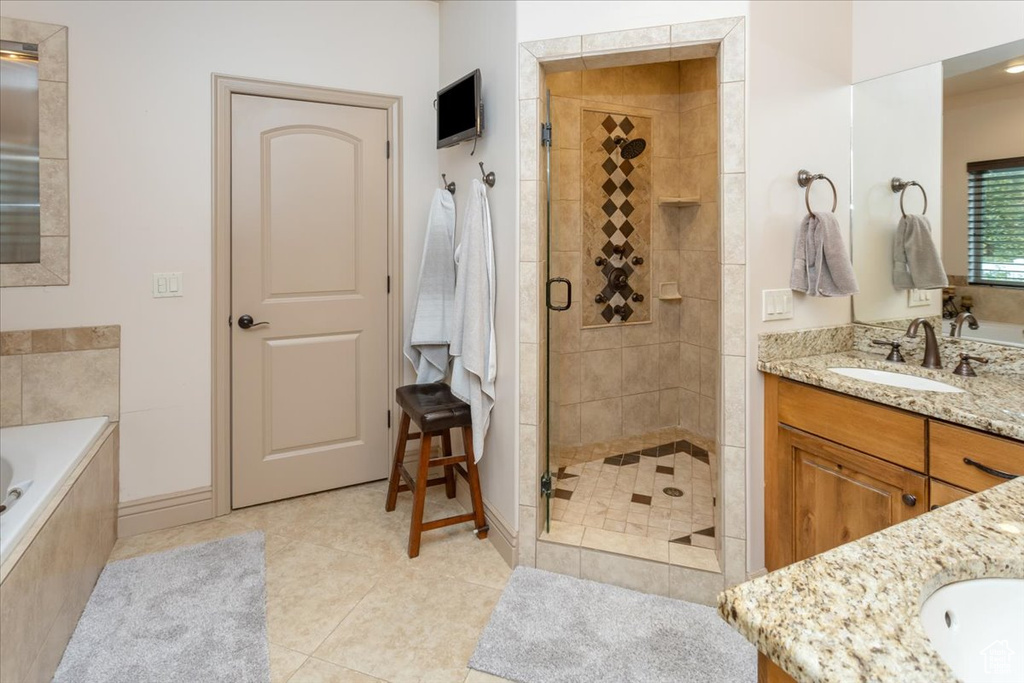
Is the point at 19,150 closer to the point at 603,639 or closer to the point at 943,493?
the point at 603,639

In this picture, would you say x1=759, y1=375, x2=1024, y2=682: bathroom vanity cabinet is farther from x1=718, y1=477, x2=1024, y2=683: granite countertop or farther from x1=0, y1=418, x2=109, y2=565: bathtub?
x1=0, y1=418, x2=109, y2=565: bathtub

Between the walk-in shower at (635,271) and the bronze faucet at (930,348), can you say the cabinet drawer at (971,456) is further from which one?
the walk-in shower at (635,271)

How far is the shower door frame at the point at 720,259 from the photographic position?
1.97 m

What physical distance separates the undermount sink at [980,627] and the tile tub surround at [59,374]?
296cm

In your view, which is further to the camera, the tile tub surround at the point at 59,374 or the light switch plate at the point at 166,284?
the light switch plate at the point at 166,284

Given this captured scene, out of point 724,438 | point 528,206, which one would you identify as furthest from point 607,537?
point 528,206

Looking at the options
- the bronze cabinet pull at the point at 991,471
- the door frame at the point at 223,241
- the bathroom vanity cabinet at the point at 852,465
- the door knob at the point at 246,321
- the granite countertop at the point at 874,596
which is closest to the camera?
the granite countertop at the point at 874,596

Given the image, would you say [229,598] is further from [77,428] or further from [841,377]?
[841,377]

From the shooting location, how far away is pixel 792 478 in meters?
2.01

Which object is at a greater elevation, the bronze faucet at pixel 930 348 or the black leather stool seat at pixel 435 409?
the bronze faucet at pixel 930 348

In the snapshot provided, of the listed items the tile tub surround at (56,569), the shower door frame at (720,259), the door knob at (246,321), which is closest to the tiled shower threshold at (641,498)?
the shower door frame at (720,259)

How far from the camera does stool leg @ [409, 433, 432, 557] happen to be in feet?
7.80

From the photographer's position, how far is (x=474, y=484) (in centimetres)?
250

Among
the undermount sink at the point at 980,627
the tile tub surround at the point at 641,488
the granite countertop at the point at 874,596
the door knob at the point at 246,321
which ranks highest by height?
the door knob at the point at 246,321
